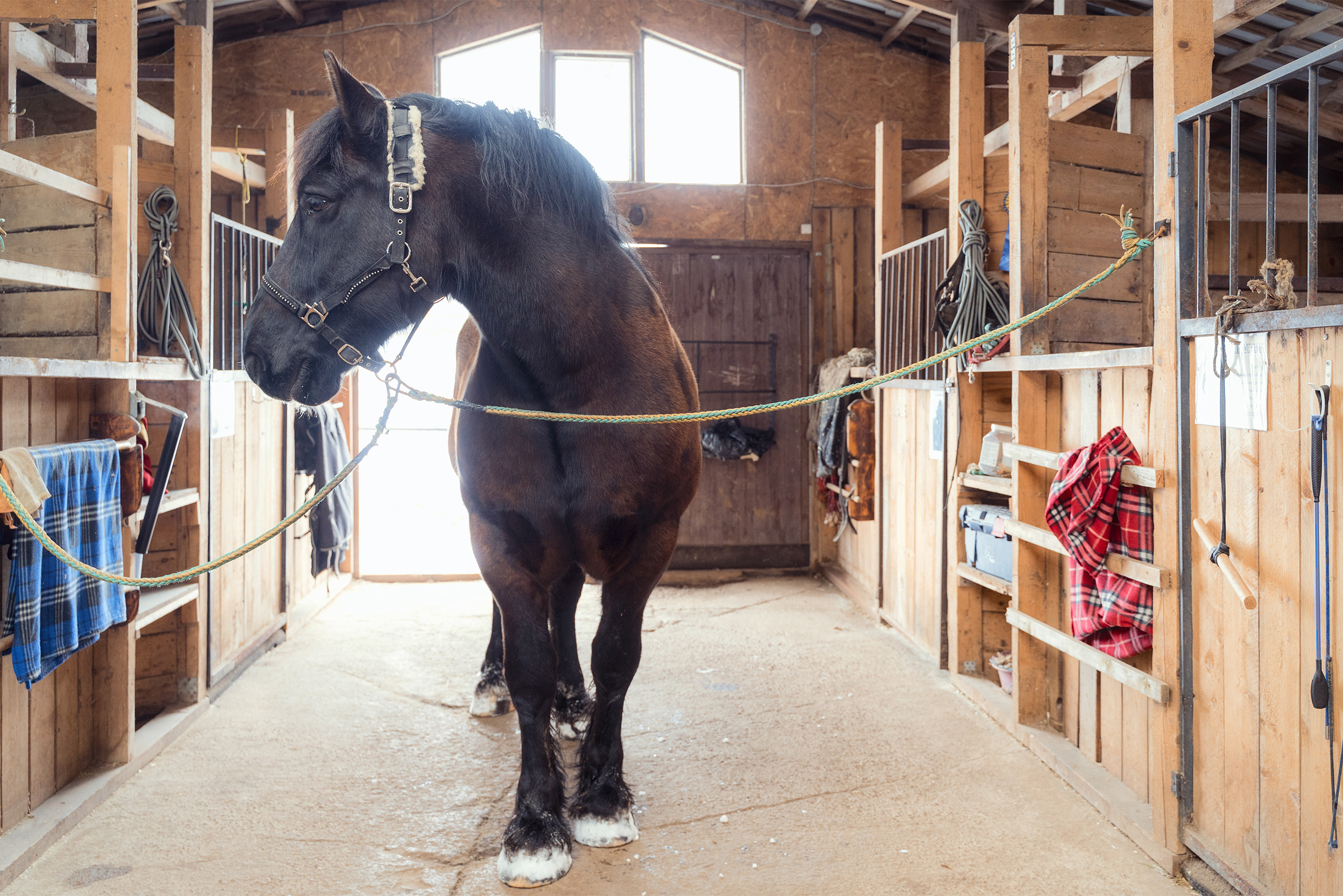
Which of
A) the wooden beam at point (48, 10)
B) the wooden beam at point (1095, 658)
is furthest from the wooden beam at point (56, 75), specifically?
the wooden beam at point (1095, 658)

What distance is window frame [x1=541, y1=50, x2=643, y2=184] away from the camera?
18.2 ft

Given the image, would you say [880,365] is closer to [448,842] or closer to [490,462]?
[490,462]

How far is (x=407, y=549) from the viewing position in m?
7.14

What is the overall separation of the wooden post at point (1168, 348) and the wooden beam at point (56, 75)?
3268 mm

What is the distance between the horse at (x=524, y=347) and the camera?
1762mm

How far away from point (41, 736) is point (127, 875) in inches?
20.9

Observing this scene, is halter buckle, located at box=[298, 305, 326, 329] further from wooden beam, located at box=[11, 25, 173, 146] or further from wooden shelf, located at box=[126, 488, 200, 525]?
wooden beam, located at box=[11, 25, 173, 146]

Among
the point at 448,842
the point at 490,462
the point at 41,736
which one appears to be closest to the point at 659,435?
the point at 490,462

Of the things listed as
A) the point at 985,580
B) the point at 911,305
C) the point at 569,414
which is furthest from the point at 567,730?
the point at 911,305

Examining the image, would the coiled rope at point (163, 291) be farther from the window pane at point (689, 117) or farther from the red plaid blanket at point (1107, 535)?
the window pane at point (689, 117)

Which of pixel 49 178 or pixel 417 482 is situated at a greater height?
pixel 49 178

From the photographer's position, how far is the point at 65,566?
2.11 meters

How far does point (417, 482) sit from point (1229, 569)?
7.65m

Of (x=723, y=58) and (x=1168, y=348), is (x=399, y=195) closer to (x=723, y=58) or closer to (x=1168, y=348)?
(x=1168, y=348)
